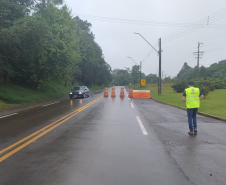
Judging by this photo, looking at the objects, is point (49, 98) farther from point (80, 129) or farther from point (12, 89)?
point (80, 129)

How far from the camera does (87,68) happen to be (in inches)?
2164

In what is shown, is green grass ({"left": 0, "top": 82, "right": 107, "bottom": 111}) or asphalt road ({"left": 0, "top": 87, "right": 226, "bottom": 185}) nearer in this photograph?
asphalt road ({"left": 0, "top": 87, "right": 226, "bottom": 185})

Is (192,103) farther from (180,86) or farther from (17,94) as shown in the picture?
(180,86)

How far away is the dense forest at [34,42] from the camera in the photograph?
19188 millimetres

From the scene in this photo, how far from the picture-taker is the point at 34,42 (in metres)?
19.7

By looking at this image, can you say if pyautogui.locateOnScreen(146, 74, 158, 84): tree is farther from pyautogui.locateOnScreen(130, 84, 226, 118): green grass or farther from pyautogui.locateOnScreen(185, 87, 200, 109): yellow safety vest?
pyautogui.locateOnScreen(185, 87, 200, 109): yellow safety vest

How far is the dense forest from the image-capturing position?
19188mm

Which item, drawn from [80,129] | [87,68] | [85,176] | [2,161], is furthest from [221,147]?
[87,68]

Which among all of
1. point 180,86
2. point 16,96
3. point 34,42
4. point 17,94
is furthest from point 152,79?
point 34,42

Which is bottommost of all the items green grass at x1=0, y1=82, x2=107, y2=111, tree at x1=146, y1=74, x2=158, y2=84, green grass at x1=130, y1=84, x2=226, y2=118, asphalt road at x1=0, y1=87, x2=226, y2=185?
green grass at x1=130, y1=84, x2=226, y2=118

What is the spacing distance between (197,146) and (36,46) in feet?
54.4

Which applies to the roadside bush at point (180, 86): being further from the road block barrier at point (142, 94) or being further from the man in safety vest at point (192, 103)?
the man in safety vest at point (192, 103)

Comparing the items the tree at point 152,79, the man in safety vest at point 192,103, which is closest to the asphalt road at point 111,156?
the man in safety vest at point 192,103

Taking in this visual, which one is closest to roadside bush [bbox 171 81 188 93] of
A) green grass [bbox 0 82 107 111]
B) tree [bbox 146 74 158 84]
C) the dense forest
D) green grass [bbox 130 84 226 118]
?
green grass [bbox 130 84 226 118]
